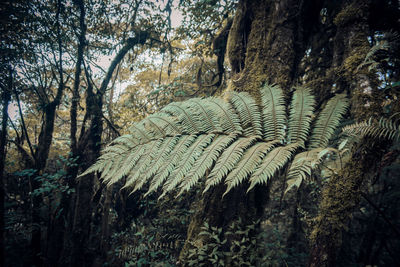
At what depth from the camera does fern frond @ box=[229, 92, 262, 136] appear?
4.41 ft

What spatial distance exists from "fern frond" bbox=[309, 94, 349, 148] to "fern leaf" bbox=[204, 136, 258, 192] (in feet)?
1.30

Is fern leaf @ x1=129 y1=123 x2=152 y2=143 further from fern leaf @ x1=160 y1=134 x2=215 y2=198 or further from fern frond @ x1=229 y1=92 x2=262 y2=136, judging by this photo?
fern frond @ x1=229 y1=92 x2=262 y2=136

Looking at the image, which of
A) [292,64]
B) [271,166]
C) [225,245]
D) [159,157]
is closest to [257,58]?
[292,64]

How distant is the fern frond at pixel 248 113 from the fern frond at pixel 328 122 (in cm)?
35

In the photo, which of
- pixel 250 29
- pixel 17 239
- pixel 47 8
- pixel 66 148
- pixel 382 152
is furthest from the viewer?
pixel 66 148

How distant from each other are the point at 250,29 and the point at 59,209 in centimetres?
497

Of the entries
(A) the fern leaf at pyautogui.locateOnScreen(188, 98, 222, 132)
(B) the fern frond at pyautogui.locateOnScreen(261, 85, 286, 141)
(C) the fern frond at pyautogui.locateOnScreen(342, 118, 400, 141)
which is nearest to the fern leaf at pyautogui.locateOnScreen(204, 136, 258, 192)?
(B) the fern frond at pyautogui.locateOnScreen(261, 85, 286, 141)

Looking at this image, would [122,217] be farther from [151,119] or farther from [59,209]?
[151,119]

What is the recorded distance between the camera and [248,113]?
138 centimetres

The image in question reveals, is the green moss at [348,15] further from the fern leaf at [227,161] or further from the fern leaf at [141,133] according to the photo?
the fern leaf at [141,133]

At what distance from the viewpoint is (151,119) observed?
1.56 m

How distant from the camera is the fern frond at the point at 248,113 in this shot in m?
1.34

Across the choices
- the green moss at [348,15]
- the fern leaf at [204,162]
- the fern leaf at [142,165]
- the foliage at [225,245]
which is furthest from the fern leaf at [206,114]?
the green moss at [348,15]

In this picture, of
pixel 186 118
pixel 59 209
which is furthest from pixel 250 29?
pixel 59 209
